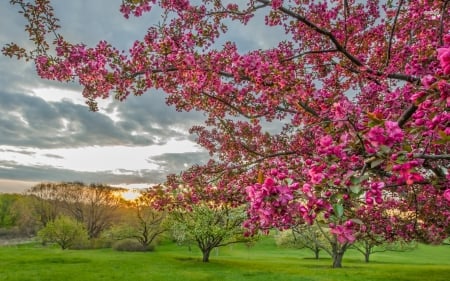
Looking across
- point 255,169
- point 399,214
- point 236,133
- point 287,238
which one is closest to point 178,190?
point 255,169

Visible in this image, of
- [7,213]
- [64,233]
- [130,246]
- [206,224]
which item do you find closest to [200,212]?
[206,224]

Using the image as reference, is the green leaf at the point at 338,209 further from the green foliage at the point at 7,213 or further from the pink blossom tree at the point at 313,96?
the green foliage at the point at 7,213

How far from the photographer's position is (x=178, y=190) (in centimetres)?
963

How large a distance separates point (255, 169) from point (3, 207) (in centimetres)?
10199

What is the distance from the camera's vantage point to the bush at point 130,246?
175ft

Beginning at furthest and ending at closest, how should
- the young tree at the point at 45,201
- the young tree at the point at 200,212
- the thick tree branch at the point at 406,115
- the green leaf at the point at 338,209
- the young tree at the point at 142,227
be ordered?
the young tree at the point at 45,201, the young tree at the point at 142,227, the young tree at the point at 200,212, the thick tree branch at the point at 406,115, the green leaf at the point at 338,209

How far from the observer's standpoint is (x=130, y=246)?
5366 cm

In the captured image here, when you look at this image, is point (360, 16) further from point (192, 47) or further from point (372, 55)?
point (192, 47)

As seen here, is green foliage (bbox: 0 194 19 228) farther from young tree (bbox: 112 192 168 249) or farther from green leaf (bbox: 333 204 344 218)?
green leaf (bbox: 333 204 344 218)

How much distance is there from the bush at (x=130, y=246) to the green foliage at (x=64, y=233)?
533 centimetres

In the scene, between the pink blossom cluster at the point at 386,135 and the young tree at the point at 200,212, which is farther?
the young tree at the point at 200,212

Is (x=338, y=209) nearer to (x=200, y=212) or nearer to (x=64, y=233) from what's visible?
(x=200, y=212)

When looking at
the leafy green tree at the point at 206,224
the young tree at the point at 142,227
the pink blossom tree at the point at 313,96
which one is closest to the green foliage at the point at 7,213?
the young tree at the point at 142,227

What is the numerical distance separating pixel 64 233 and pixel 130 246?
957 cm
